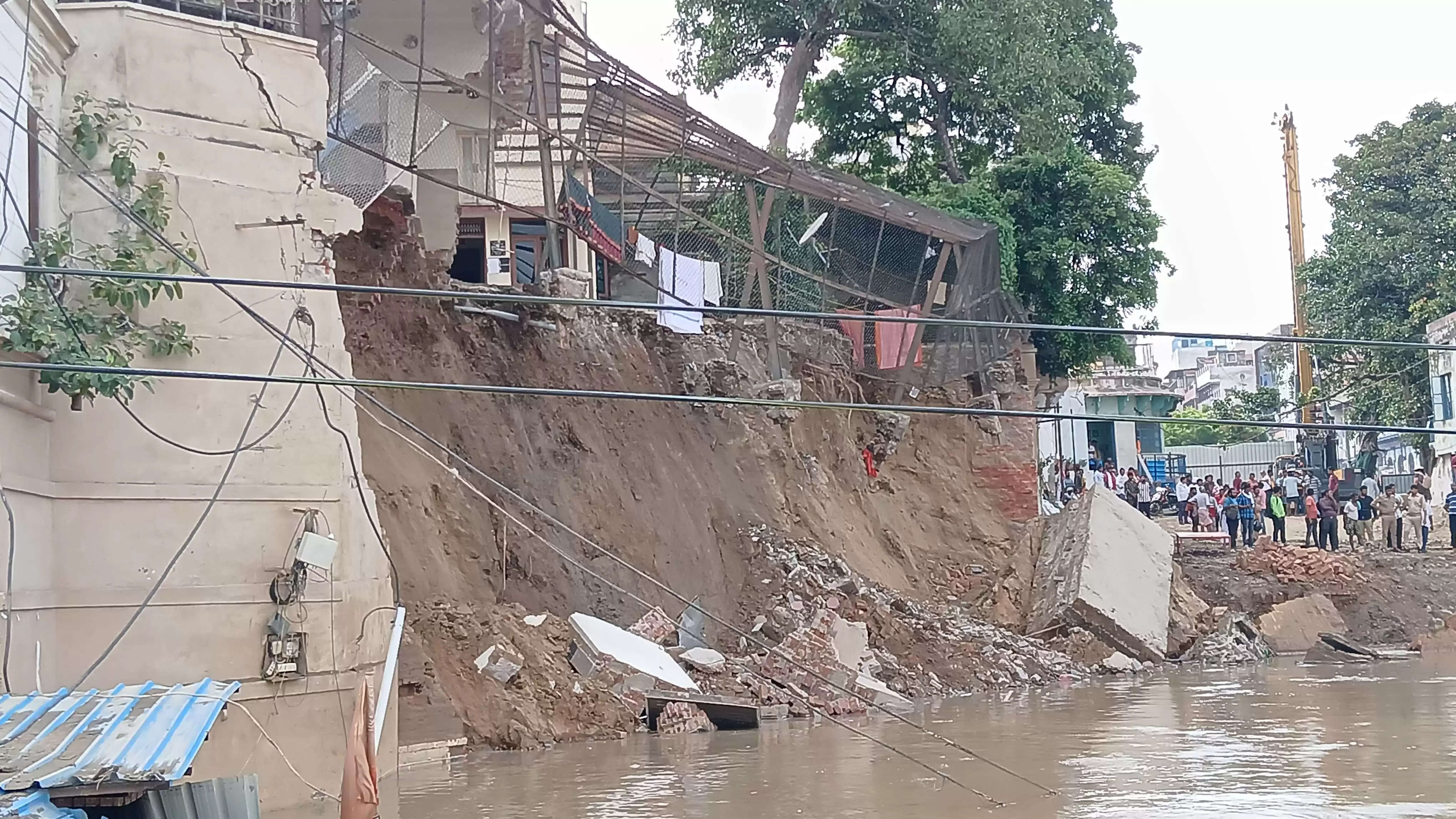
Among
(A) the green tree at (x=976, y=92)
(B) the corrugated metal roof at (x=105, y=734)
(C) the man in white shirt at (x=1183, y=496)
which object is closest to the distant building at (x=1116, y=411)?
(C) the man in white shirt at (x=1183, y=496)

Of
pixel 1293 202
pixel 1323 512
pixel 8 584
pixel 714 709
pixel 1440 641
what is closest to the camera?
pixel 8 584

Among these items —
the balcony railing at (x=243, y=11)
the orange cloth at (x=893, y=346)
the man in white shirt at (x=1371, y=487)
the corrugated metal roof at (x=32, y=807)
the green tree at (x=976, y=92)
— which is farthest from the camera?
the man in white shirt at (x=1371, y=487)

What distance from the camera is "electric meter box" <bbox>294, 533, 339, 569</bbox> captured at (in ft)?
33.7

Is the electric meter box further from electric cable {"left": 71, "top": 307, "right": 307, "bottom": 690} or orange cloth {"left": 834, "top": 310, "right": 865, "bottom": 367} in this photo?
orange cloth {"left": 834, "top": 310, "right": 865, "bottom": 367}

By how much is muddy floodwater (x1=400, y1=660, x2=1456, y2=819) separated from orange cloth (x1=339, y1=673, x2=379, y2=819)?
336cm

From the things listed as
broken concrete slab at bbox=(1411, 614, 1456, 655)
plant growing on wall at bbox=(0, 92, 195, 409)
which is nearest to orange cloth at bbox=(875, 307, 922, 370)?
broken concrete slab at bbox=(1411, 614, 1456, 655)

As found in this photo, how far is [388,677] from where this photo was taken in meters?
9.24

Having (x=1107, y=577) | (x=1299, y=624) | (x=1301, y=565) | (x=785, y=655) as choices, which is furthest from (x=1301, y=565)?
(x=785, y=655)

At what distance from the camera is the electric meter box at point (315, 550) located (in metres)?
10.3

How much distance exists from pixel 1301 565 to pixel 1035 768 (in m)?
14.7

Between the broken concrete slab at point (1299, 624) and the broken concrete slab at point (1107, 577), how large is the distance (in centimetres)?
206

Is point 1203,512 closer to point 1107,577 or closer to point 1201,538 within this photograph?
point 1201,538

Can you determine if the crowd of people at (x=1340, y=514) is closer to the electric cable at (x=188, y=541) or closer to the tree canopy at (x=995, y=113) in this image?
the tree canopy at (x=995, y=113)

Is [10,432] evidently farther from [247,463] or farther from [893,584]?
[893,584]
